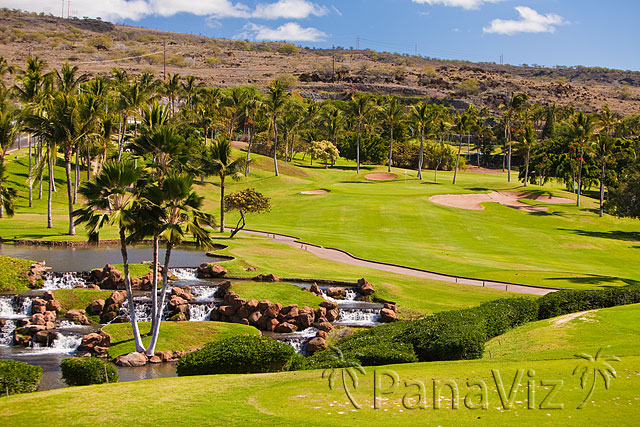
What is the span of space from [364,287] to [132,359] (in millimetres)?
18863

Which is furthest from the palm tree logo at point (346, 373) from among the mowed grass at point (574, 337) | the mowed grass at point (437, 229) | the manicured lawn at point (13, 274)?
the mowed grass at point (437, 229)

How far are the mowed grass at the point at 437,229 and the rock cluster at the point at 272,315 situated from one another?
1649cm

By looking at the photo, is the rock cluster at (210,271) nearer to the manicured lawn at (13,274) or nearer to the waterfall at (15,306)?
the manicured lawn at (13,274)

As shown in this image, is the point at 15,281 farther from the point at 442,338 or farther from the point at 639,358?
the point at 639,358

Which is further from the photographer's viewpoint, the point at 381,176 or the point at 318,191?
the point at 381,176

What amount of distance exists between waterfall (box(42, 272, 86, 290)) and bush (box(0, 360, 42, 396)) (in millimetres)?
22350

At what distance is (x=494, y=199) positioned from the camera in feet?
311

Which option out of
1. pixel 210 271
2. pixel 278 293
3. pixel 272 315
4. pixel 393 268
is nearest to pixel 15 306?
pixel 210 271

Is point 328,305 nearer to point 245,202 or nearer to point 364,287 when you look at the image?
point 364,287

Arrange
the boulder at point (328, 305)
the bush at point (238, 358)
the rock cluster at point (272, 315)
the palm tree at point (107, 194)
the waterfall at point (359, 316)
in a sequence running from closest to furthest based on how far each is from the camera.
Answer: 1. the bush at point (238, 358)
2. the palm tree at point (107, 194)
3. the rock cluster at point (272, 315)
4. the waterfall at point (359, 316)
5. the boulder at point (328, 305)

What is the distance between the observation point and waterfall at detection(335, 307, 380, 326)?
39081 mm

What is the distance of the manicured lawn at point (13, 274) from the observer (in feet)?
132

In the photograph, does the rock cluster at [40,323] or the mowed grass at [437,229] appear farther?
the mowed grass at [437,229]

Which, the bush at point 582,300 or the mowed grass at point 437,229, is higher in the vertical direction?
the bush at point 582,300
